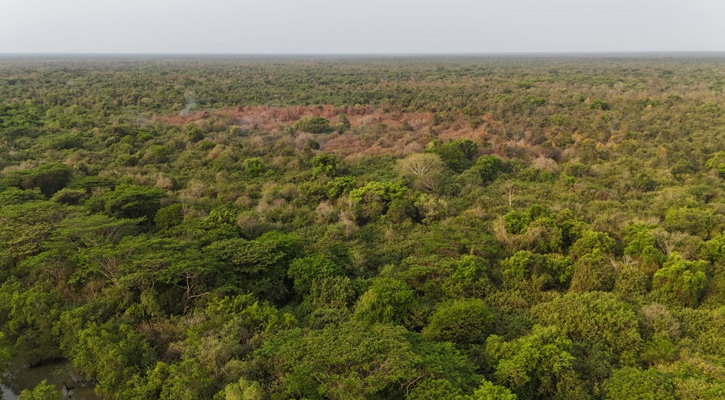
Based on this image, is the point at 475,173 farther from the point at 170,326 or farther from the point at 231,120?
the point at 231,120

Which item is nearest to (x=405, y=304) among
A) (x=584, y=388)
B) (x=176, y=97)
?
(x=584, y=388)

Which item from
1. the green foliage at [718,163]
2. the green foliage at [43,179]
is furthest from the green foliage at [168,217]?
the green foliage at [718,163]

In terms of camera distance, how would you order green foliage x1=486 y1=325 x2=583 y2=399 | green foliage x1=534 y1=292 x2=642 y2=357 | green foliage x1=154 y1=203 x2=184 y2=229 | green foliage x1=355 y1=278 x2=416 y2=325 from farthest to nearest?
green foliage x1=154 y1=203 x2=184 y2=229 → green foliage x1=355 y1=278 x2=416 y2=325 → green foliage x1=534 y1=292 x2=642 y2=357 → green foliage x1=486 y1=325 x2=583 y2=399

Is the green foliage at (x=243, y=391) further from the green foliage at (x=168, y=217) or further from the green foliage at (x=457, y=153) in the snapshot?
the green foliage at (x=457, y=153)

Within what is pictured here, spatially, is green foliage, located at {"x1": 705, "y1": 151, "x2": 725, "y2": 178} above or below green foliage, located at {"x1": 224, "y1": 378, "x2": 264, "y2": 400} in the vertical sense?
above

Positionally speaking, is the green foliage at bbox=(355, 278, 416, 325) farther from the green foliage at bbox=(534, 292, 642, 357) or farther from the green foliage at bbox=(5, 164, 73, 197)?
the green foliage at bbox=(5, 164, 73, 197)

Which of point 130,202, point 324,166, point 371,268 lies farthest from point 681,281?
point 130,202

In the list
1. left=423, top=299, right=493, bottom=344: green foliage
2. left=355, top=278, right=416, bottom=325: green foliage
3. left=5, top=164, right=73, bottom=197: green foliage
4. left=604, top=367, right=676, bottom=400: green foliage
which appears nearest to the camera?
left=604, top=367, right=676, bottom=400: green foliage

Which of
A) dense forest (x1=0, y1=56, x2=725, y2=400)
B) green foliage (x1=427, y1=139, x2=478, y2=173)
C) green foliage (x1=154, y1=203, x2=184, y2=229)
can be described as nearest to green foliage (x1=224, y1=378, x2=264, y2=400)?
dense forest (x1=0, y1=56, x2=725, y2=400)
